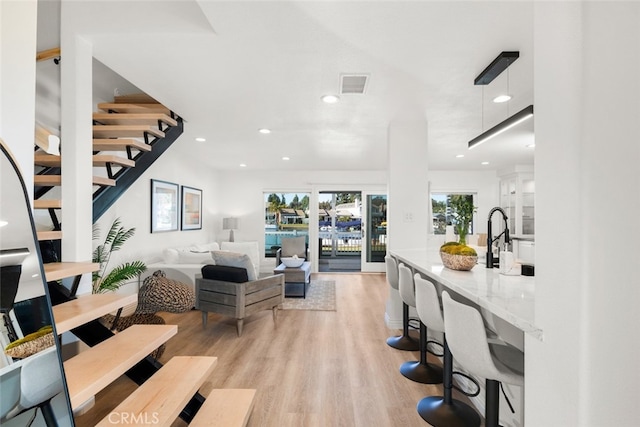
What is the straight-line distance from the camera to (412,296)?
96.9 inches

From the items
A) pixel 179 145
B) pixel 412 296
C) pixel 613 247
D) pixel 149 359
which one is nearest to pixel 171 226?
pixel 179 145

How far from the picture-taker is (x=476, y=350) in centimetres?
134

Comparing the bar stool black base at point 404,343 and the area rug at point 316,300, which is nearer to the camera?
the bar stool black base at point 404,343

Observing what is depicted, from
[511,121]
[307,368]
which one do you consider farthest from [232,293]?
[511,121]

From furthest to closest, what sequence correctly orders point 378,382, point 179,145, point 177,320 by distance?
point 179,145 → point 177,320 → point 378,382

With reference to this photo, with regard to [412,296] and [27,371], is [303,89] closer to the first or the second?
[412,296]

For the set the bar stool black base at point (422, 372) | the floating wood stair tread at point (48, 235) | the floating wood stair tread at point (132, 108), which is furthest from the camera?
the floating wood stair tread at point (132, 108)

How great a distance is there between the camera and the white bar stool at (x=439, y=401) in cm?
184

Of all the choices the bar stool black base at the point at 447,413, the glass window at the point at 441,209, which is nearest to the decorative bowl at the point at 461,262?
the bar stool black base at the point at 447,413

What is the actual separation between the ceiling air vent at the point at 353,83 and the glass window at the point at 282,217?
4.90 metres

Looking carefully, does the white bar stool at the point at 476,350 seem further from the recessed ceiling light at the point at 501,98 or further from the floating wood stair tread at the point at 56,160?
the floating wood stair tread at the point at 56,160

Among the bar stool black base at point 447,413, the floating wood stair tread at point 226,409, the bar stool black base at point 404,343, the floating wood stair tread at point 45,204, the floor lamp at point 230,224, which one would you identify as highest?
the floating wood stair tread at point 45,204

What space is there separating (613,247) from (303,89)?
242 centimetres

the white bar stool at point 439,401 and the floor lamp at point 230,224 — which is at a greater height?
the floor lamp at point 230,224
